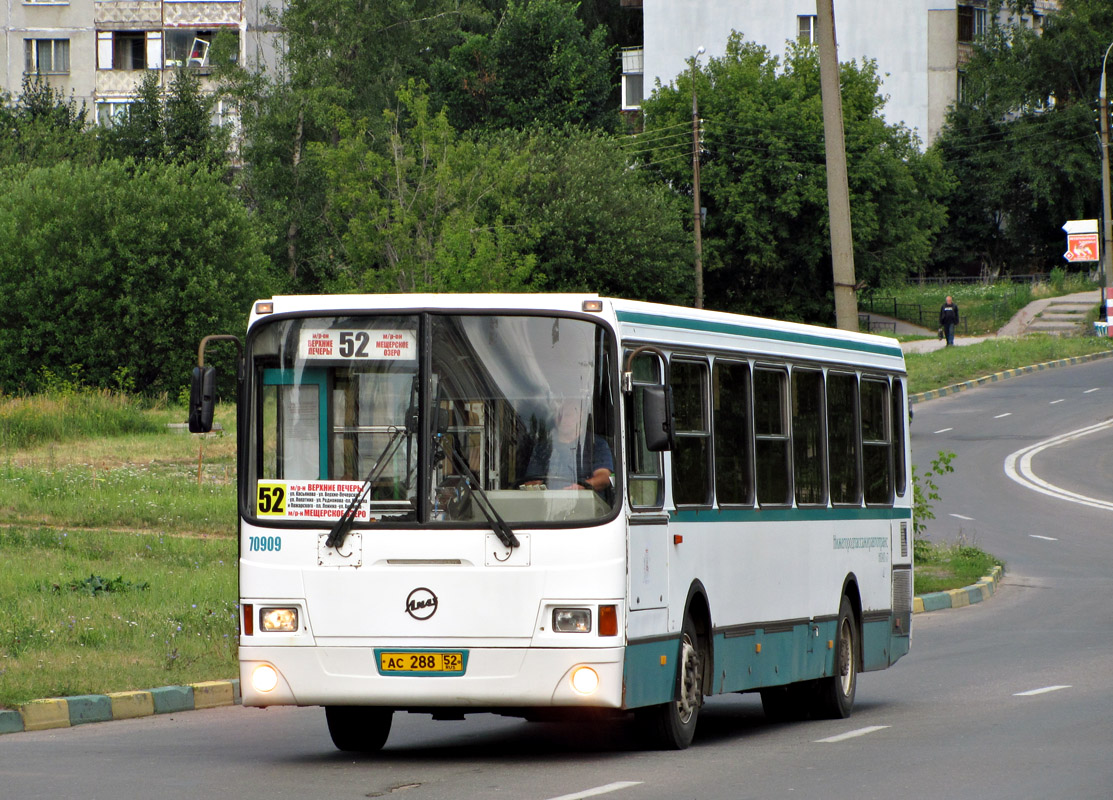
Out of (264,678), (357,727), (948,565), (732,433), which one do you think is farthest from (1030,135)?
(264,678)

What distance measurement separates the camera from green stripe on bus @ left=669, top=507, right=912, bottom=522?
1080 cm

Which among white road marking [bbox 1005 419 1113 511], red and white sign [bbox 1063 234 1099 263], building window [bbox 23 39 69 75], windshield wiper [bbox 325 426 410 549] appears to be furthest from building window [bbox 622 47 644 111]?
windshield wiper [bbox 325 426 410 549]

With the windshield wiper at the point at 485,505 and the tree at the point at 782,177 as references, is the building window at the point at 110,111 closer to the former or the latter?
the tree at the point at 782,177

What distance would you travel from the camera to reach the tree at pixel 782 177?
2798 inches

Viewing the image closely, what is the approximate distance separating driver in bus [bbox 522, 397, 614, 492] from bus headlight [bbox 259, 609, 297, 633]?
4.78 feet

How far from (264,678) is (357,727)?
4.11 feet

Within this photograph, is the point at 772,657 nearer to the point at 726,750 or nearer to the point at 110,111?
the point at 726,750

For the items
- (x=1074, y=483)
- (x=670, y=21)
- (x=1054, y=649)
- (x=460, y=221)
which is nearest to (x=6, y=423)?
(x=460, y=221)

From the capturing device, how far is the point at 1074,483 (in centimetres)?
3653

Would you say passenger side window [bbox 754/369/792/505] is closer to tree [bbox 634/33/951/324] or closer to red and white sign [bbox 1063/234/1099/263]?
red and white sign [bbox 1063/234/1099/263]

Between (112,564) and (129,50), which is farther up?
(129,50)

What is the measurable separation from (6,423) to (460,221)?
1891 centimetres

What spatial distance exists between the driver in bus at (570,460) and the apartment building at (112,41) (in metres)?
66.7

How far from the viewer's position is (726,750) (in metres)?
10.8
